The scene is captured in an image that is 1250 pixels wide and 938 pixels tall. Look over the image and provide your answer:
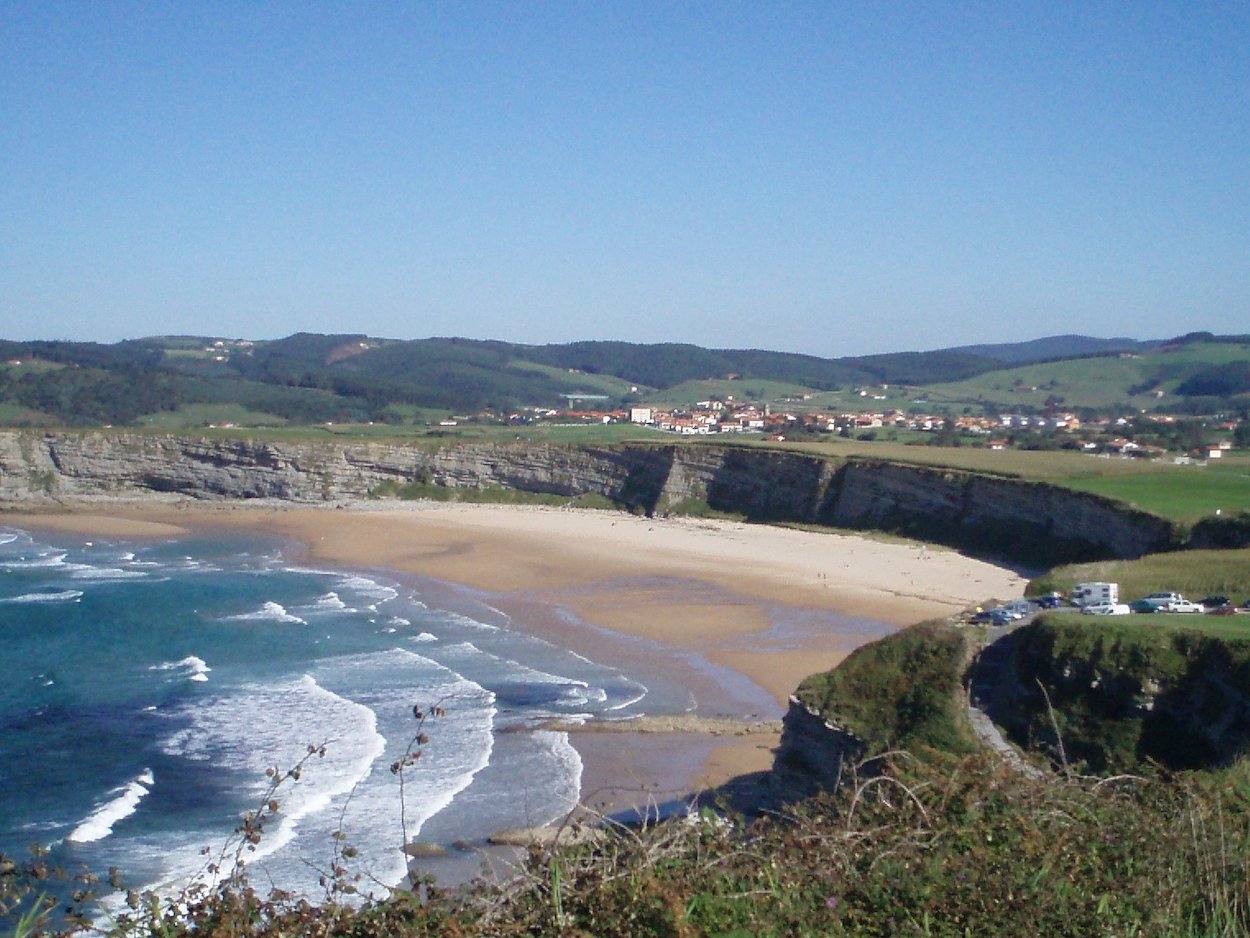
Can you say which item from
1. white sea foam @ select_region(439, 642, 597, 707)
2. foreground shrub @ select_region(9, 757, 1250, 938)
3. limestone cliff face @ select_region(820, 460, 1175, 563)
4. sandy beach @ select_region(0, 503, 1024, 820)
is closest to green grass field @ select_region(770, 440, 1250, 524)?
limestone cliff face @ select_region(820, 460, 1175, 563)

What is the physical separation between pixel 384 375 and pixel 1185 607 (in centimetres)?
12700

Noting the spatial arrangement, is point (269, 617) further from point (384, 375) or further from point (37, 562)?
point (384, 375)

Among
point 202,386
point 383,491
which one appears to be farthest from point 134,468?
point 202,386

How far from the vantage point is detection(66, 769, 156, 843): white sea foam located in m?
12.6

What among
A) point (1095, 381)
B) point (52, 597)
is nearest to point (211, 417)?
point (52, 597)

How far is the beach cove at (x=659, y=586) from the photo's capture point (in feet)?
55.2

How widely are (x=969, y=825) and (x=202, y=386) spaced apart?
9307cm

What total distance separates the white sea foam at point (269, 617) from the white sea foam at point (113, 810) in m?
11.4

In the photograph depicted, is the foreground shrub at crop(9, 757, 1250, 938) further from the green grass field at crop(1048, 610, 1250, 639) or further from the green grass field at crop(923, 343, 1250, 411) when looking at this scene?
the green grass field at crop(923, 343, 1250, 411)

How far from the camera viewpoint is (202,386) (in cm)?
9031

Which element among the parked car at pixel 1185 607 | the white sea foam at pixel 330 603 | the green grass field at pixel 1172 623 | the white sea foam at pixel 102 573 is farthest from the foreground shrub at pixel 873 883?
the white sea foam at pixel 102 573

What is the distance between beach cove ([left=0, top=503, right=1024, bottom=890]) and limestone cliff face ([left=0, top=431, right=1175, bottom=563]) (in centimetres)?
231

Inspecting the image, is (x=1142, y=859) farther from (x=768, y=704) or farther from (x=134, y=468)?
(x=134, y=468)

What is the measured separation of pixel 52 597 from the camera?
29438 millimetres
